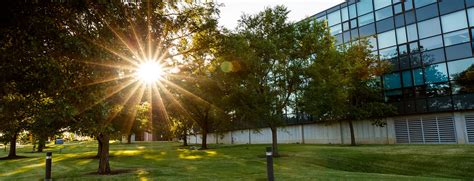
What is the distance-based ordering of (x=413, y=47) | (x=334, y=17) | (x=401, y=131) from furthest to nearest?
(x=334, y=17) < (x=401, y=131) < (x=413, y=47)

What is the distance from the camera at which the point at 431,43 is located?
29.9 metres

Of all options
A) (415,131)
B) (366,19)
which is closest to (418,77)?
(415,131)

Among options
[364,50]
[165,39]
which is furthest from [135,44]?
[364,50]

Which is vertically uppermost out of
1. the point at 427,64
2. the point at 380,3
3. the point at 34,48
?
the point at 380,3

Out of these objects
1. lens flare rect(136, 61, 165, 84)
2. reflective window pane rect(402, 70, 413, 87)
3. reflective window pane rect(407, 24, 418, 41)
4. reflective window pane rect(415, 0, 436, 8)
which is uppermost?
reflective window pane rect(415, 0, 436, 8)

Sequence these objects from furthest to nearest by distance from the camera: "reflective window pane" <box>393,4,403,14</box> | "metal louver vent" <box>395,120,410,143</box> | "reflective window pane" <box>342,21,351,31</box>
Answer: "reflective window pane" <box>342,21,351,31</box>, "reflective window pane" <box>393,4,403,14</box>, "metal louver vent" <box>395,120,410,143</box>

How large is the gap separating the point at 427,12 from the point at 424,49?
3256 mm

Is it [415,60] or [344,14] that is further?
[344,14]

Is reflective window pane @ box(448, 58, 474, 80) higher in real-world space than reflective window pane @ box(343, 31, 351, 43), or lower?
lower

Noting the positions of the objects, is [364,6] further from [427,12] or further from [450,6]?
[450,6]

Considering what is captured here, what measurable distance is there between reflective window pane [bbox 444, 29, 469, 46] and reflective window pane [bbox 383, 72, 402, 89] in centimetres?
491

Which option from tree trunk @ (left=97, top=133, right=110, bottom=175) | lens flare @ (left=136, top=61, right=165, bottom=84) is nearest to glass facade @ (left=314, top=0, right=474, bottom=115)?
lens flare @ (left=136, top=61, right=165, bottom=84)

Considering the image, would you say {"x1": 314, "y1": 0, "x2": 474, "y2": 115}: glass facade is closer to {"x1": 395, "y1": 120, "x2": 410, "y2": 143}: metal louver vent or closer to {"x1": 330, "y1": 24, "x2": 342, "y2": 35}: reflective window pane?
{"x1": 395, "y1": 120, "x2": 410, "y2": 143}: metal louver vent

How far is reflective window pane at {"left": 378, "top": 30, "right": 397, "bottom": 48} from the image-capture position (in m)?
33.0
